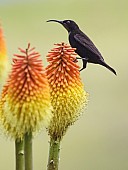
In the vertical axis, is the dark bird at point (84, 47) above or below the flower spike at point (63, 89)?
above

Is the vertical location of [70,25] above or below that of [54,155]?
above

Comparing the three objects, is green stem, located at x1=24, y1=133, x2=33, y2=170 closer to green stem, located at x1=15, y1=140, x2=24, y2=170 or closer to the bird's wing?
green stem, located at x1=15, y1=140, x2=24, y2=170

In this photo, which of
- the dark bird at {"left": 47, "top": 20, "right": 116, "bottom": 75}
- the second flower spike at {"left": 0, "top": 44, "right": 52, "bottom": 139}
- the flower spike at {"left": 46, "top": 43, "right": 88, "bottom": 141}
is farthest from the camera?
the dark bird at {"left": 47, "top": 20, "right": 116, "bottom": 75}

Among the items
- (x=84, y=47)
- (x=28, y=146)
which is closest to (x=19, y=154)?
(x=28, y=146)

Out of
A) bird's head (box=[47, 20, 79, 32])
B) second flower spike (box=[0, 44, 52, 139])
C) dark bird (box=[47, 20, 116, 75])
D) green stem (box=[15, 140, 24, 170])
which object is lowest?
green stem (box=[15, 140, 24, 170])

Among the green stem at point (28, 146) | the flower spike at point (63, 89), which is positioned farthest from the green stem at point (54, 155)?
the green stem at point (28, 146)

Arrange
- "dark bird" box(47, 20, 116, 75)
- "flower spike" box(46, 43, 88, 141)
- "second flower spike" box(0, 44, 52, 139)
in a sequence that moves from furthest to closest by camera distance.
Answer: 1. "dark bird" box(47, 20, 116, 75)
2. "flower spike" box(46, 43, 88, 141)
3. "second flower spike" box(0, 44, 52, 139)

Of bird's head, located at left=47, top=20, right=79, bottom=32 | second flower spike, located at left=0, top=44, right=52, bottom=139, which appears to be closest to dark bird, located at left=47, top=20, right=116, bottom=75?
bird's head, located at left=47, top=20, right=79, bottom=32

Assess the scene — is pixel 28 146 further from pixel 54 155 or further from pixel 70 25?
pixel 70 25

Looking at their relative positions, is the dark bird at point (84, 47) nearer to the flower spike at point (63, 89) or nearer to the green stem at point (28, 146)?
the flower spike at point (63, 89)
